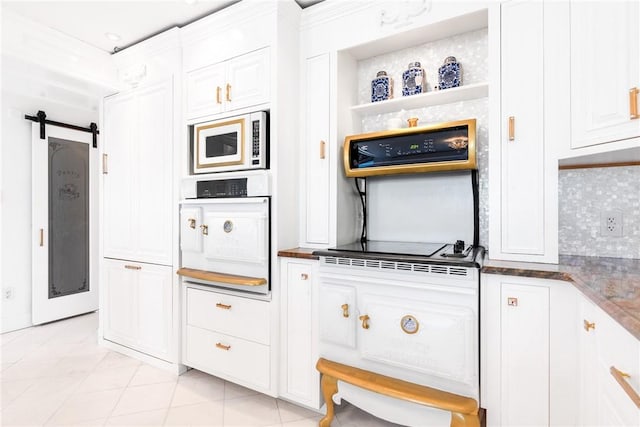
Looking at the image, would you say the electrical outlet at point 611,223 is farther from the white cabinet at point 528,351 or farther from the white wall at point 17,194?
the white wall at point 17,194

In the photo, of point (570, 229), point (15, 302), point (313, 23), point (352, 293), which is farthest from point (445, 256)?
point (15, 302)

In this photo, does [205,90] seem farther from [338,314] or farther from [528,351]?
[528,351]

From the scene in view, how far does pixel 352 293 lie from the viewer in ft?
5.82

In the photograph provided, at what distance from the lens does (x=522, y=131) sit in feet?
5.33

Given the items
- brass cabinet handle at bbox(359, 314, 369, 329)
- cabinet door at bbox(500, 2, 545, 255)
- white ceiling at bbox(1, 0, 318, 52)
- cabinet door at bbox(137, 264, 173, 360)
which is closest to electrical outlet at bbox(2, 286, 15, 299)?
cabinet door at bbox(137, 264, 173, 360)

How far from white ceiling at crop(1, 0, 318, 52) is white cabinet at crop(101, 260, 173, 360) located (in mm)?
1860

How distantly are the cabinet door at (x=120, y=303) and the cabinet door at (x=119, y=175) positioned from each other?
→ 0.39ft

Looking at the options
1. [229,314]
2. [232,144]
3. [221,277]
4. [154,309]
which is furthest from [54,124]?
[229,314]

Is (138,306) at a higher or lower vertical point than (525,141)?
lower

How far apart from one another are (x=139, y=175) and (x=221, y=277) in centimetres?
126

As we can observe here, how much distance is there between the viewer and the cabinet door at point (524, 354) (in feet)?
4.60

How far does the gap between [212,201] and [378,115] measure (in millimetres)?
1329

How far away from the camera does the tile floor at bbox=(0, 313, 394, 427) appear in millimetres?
1929

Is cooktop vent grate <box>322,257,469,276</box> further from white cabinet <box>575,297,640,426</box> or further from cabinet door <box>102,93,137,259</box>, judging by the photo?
cabinet door <box>102,93,137,259</box>
